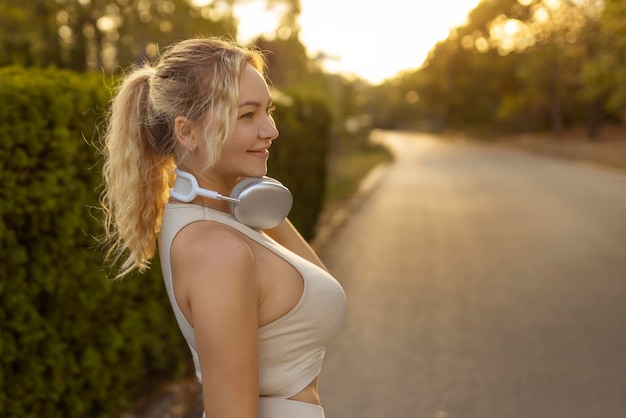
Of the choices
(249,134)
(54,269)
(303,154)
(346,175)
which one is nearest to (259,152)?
(249,134)

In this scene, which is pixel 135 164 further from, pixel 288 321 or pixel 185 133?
pixel 288 321

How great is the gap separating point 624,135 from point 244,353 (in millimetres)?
48067

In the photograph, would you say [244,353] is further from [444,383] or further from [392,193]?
[392,193]

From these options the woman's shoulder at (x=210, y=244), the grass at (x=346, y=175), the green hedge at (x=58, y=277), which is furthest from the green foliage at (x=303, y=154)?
the woman's shoulder at (x=210, y=244)

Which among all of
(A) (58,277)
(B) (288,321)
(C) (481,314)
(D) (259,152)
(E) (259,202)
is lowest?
(C) (481,314)

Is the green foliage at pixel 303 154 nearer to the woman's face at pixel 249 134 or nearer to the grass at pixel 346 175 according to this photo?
the grass at pixel 346 175

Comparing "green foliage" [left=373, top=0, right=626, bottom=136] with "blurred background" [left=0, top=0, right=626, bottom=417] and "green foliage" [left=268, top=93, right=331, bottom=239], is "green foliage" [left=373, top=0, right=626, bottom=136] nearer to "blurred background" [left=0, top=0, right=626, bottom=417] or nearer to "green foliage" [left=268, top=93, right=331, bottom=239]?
"blurred background" [left=0, top=0, right=626, bottom=417]

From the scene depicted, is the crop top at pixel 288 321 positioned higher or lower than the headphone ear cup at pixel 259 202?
lower

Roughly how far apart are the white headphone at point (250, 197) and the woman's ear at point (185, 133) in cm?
7

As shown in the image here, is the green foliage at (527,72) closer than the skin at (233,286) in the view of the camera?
No

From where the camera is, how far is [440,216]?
1466 centimetres

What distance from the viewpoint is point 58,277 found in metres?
3.87

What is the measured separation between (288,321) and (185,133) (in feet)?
1.72

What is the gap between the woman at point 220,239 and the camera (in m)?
1.67
